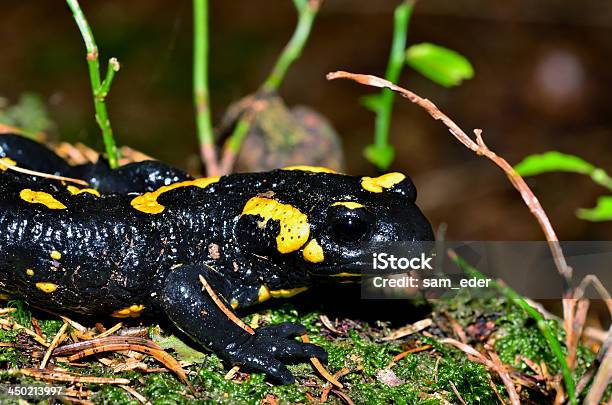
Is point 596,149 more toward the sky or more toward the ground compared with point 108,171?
more toward the sky

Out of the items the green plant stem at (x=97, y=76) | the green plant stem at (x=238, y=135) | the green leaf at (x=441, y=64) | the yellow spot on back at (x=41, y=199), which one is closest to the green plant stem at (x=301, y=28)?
the green plant stem at (x=238, y=135)

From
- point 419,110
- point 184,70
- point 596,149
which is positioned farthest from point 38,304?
point 596,149

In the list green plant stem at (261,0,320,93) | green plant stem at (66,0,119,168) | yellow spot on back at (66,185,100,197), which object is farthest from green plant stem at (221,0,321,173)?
yellow spot on back at (66,185,100,197)

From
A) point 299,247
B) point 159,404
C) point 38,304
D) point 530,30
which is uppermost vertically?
point 530,30

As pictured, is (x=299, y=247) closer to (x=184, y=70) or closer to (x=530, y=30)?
(x=184, y=70)

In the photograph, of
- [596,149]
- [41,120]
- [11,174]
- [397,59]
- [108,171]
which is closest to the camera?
[11,174]

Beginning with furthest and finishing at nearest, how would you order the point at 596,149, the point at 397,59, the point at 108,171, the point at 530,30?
the point at 530,30
the point at 596,149
the point at 397,59
the point at 108,171
